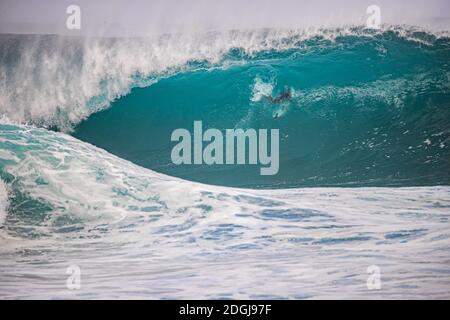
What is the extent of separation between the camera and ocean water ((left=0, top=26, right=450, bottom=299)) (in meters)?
4.20

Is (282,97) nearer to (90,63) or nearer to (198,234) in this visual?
(90,63)

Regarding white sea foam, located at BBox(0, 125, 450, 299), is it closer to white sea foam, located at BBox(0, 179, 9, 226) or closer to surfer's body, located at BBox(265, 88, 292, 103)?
white sea foam, located at BBox(0, 179, 9, 226)

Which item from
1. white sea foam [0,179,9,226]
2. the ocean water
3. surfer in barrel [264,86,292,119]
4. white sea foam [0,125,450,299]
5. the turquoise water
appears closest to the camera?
white sea foam [0,125,450,299]

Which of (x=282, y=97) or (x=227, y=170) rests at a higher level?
(x=282, y=97)

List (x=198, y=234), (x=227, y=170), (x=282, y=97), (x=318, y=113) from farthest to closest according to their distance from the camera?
1. (x=282, y=97)
2. (x=318, y=113)
3. (x=227, y=170)
4. (x=198, y=234)

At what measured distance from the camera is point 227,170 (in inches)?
200

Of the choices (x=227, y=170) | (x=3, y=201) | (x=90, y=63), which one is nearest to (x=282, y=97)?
(x=227, y=170)

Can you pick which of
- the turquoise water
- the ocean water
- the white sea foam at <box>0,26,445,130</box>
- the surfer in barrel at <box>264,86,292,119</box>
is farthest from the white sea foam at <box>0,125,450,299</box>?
the surfer in barrel at <box>264,86,292,119</box>

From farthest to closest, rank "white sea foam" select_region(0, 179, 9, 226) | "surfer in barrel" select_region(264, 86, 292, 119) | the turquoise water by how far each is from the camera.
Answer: "surfer in barrel" select_region(264, 86, 292, 119) → the turquoise water → "white sea foam" select_region(0, 179, 9, 226)

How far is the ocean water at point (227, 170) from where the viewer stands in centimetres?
420

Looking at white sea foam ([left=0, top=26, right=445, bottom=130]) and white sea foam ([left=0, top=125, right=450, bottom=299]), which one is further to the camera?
white sea foam ([left=0, top=26, right=445, bottom=130])

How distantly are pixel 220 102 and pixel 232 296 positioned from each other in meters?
2.37

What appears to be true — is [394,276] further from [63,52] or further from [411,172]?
[63,52]

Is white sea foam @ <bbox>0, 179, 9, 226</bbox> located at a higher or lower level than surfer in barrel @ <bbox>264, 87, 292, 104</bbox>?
lower
